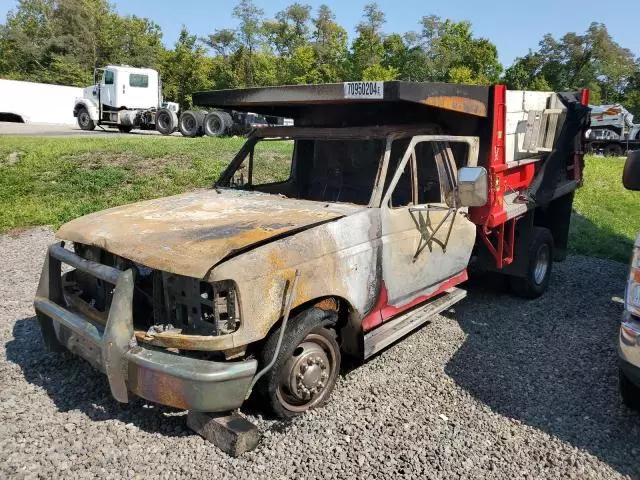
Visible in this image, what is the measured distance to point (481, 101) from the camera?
4941 mm

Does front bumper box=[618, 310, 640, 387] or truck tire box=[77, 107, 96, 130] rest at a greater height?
truck tire box=[77, 107, 96, 130]

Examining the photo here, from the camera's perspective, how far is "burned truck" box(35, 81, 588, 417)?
9.99 feet

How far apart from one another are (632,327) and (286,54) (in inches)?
2230

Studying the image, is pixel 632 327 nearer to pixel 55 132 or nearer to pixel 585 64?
pixel 55 132

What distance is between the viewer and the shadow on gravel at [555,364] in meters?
3.53

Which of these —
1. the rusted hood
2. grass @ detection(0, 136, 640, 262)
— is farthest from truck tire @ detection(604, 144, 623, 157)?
the rusted hood

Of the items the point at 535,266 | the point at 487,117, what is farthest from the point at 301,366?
the point at 535,266

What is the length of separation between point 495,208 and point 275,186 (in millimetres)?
2277

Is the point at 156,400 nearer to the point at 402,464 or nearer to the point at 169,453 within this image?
the point at 169,453

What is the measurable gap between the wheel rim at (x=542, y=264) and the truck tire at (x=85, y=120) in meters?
19.8

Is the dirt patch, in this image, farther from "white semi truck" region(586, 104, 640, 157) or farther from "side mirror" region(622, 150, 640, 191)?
"white semi truck" region(586, 104, 640, 157)

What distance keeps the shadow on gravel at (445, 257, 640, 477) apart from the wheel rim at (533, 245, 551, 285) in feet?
0.82

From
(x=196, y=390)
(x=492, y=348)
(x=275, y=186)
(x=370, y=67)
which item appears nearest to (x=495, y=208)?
(x=492, y=348)

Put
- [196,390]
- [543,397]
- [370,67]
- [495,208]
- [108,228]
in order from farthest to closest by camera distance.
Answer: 1. [370,67]
2. [495,208]
3. [543,397]
4. [108,228]
5. [196,390]
